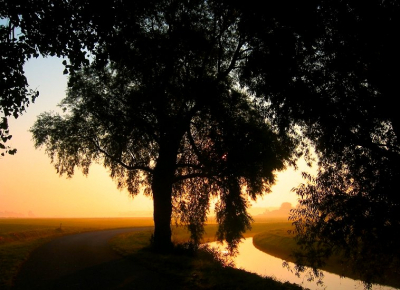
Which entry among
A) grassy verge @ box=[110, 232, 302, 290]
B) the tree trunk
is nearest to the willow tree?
the tree trunk

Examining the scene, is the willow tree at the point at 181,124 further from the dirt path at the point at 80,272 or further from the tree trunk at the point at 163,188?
the dirt path at the point at 80,272

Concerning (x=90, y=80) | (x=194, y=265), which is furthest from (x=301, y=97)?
(x=90, y=80)

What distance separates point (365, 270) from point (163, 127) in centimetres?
1385

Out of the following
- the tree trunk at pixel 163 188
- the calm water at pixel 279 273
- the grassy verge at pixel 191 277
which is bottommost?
the calm water at pixel 279 273

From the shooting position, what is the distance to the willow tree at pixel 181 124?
1903 centimetres

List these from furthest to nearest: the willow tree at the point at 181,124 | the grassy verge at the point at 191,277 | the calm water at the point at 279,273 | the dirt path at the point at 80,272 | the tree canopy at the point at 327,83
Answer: the calm water at the point at 279,273, the willow tree at the point at 181,124, the dirt path at the point at 80,272, the grassy verge at the point at 191,277, the tree canopy at the point at 327,83

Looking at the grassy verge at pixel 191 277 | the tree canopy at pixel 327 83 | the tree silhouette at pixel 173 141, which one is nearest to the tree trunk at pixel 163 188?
the tree silhouette at pixel 173 141

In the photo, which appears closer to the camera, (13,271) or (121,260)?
(13,271)

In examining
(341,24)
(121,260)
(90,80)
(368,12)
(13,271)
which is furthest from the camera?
(90,80)

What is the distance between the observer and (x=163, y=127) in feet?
64.4

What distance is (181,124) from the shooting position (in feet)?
63.9

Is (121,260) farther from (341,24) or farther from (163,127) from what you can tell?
(341,24)

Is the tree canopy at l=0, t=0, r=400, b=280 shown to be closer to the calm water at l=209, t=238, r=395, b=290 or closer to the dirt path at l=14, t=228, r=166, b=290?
the dirt path at l=14, t=228, r=166, b=290

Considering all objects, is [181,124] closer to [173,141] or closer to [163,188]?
[173,141]
